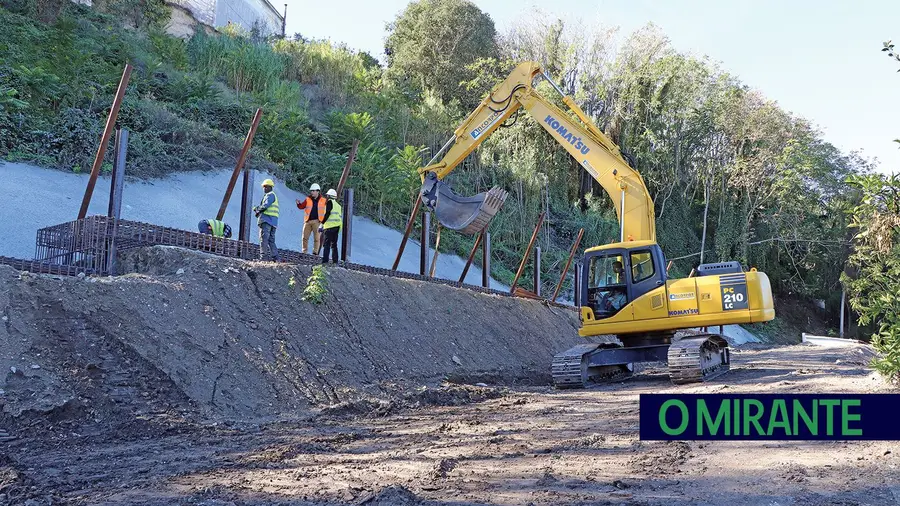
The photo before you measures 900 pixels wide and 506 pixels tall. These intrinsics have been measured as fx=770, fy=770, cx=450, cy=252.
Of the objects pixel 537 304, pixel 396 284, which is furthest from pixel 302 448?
pixel 537 304

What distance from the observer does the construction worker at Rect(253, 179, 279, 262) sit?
1108cm

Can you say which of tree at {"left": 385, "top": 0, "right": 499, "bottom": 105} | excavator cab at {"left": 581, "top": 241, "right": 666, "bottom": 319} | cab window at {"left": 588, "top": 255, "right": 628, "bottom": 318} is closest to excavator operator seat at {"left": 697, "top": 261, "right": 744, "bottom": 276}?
excavator cab at {"left": 581, "top": 241, "right": 666, "bottom": 319}

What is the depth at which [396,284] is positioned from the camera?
1255 centimetres

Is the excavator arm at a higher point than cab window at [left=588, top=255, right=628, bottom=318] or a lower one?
higher

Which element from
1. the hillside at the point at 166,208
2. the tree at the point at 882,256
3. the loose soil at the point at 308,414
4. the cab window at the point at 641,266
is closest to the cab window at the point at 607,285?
the cab window at the point at 641,266

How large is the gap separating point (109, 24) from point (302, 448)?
68.7ft

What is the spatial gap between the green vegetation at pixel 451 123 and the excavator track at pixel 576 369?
10.5 m

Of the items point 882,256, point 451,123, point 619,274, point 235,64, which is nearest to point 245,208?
point 619,274

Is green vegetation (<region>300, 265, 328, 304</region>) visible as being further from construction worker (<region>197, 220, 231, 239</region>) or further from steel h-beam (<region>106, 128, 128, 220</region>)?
steel h-beam (<region>106, 128, 128, 220</region>)

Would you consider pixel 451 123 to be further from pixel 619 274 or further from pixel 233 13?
pixel 619 274

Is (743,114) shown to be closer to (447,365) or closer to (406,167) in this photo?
(406,167)

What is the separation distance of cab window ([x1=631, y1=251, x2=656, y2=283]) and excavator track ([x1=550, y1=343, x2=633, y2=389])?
1303 mm

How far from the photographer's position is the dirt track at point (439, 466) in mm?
4566

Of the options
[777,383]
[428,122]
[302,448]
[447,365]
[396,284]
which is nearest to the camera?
[302,448]
